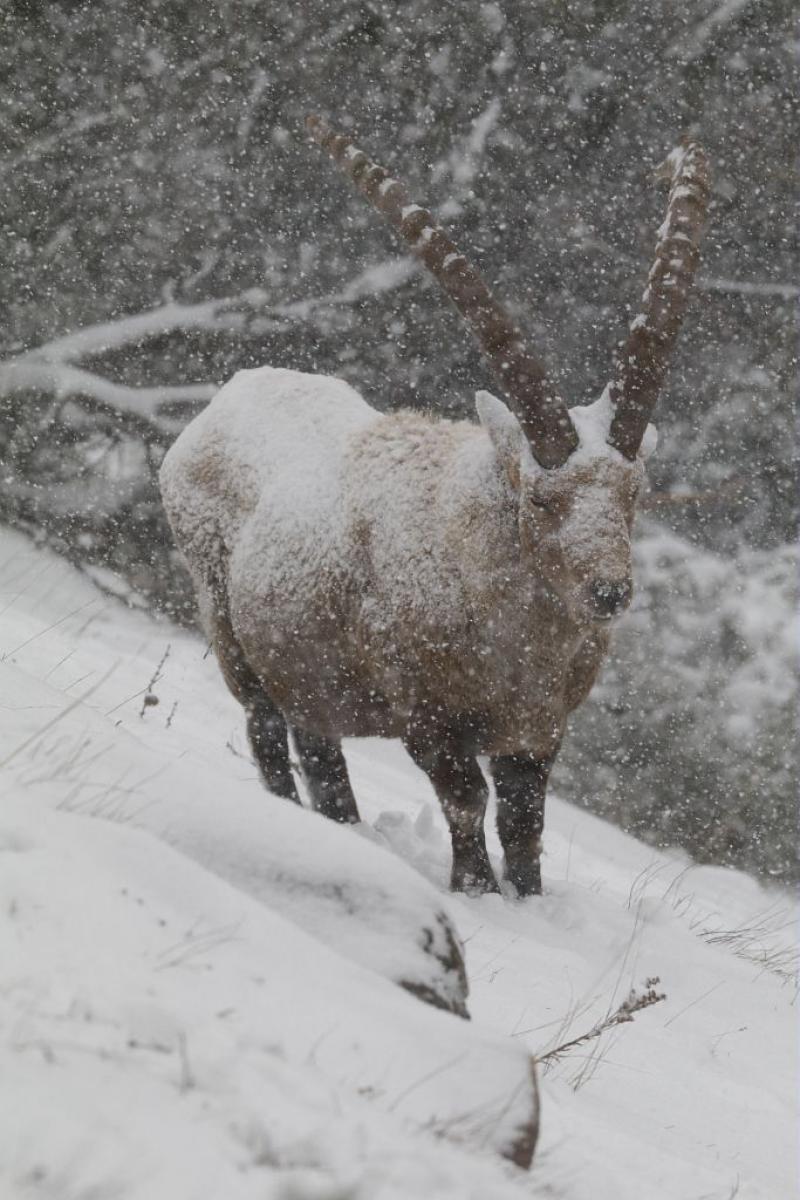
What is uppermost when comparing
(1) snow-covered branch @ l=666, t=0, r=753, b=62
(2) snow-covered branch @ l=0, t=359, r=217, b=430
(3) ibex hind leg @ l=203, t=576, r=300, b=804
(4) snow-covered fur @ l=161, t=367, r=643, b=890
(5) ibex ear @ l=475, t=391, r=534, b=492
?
(1) snow-covered branch @ l=666, t=0, r=753, b=62

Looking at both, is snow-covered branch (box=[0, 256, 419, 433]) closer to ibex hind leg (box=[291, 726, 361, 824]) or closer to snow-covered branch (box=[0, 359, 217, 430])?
snow-covered branch (box=[0, 359, 217, 430])

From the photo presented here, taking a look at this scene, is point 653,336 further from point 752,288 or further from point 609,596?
point 752,288

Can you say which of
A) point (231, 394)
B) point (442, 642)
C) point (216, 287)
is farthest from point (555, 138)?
point (442, 642)

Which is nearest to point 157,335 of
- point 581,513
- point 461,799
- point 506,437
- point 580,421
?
point 506,437

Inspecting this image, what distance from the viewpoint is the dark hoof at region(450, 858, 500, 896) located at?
175 inches

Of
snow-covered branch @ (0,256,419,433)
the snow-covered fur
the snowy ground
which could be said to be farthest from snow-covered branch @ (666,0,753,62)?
the snowy ground

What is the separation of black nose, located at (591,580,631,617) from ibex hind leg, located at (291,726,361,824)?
2.07 metres

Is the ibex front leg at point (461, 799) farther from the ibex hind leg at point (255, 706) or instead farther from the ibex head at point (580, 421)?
the ibex hind leg at point (255, 706)

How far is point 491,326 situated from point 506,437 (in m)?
0.45

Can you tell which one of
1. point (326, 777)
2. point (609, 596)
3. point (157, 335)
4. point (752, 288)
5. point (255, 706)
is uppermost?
point (752, 288)

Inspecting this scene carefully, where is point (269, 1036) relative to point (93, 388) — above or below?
above

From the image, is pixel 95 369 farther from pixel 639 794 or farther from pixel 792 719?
pixel 792 719

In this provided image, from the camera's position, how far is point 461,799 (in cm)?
440

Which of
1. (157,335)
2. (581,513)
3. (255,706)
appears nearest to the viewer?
(581,513)
